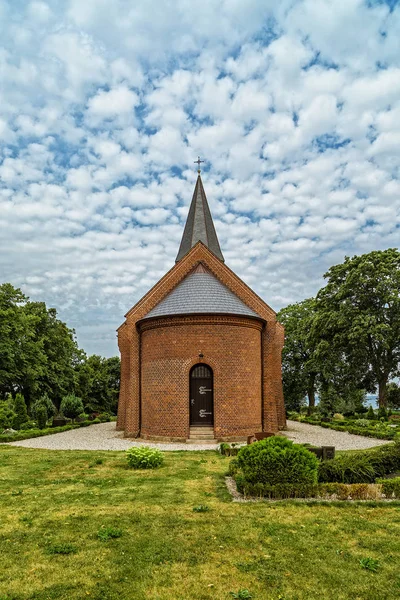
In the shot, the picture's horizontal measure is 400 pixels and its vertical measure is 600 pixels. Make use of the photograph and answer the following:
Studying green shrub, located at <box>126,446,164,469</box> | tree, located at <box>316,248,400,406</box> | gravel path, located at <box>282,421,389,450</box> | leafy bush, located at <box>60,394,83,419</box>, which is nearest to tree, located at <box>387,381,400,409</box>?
tree, located at <box>316,248,400,406</box>

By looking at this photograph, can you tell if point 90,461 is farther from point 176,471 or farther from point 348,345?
point 348,345

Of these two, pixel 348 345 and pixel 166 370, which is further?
pixel 348 345

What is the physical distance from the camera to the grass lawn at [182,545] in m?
5.35

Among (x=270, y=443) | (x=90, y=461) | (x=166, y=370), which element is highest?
(x=166, y=370)

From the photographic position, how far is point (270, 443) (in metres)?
10.3

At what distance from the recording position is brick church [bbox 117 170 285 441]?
65.1 ft

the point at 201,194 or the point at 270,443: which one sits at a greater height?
the point at 201,194

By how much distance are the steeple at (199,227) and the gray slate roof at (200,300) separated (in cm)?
398

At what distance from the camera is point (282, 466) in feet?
31.9

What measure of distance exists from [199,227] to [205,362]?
32.7 ft

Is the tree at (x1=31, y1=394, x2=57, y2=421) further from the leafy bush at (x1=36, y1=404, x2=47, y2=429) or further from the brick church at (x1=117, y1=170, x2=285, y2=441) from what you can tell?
the brick church at (x1=117, y1=170, x2=285, y2=441)

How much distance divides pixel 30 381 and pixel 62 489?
2804 cm

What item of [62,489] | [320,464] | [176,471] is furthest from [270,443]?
[62,489]

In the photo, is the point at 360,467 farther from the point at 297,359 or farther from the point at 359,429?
the point at 297,359
